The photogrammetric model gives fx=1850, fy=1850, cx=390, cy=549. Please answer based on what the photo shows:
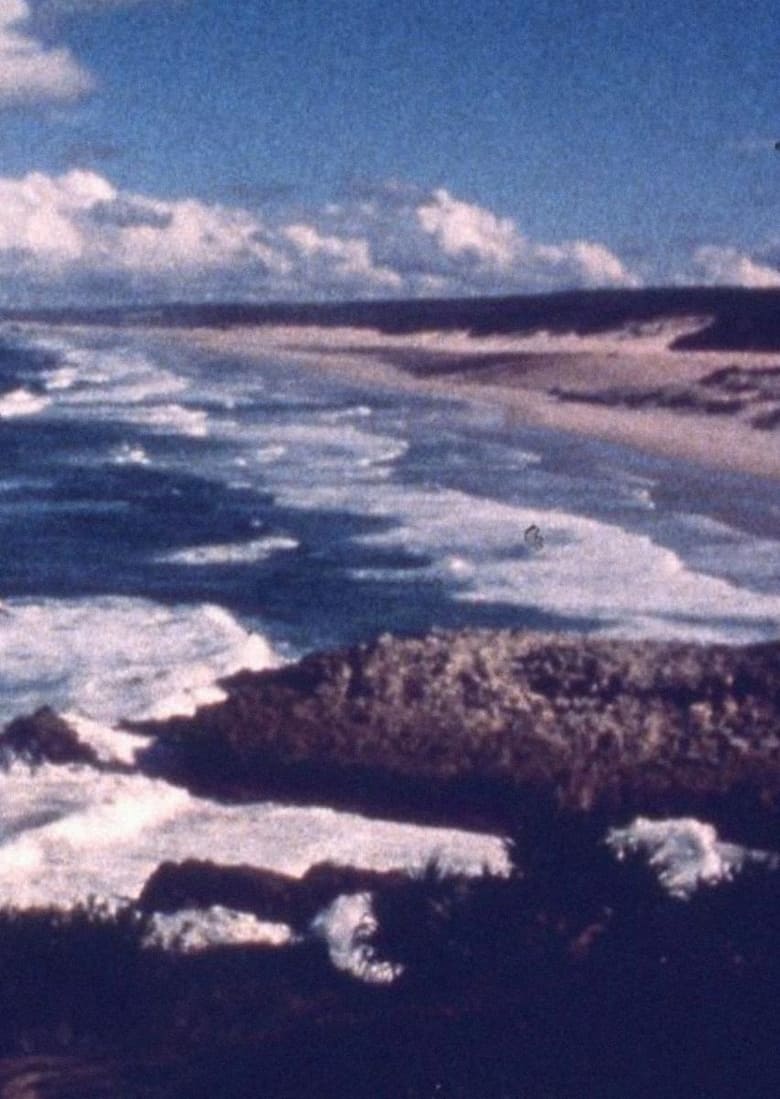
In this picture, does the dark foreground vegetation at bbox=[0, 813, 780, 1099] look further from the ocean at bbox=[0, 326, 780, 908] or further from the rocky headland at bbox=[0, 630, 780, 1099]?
the ocean at bbox=[0, 326, 780, 908]

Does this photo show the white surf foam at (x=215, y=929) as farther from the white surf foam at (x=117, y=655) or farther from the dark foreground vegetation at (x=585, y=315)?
the dark foreground vegetation at (x=585, y=315)

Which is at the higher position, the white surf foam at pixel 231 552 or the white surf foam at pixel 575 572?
the white surf foam at pixel 575 572

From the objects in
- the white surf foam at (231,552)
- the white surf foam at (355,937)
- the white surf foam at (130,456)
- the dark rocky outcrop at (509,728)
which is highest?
the white surf foam at (355,937)

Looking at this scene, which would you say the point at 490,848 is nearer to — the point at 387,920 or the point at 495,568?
the point at 387,920

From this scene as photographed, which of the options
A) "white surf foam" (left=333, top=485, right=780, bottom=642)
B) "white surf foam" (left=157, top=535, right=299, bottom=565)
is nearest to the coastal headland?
"white surf foam" (left=333, top=485, right=780, bottom=642)

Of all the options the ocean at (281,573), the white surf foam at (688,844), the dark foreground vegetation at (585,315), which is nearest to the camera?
the white surf foam at (688,844)

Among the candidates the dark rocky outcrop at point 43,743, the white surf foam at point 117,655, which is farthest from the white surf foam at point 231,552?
the dark rocky outcrop at point 43,743

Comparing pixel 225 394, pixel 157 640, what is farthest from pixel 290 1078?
pixel 225 394

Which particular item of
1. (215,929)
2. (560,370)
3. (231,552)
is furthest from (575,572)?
(560,370)
